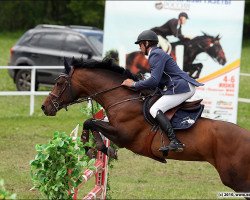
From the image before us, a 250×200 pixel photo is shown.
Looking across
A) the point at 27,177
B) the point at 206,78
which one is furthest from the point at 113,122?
the point at 206,78

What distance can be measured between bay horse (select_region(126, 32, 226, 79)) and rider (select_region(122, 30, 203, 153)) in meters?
7.80

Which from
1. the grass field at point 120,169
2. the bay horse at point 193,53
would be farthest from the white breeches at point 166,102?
the bay horse at point 193,53

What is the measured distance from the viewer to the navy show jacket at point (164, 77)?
9.79 meters

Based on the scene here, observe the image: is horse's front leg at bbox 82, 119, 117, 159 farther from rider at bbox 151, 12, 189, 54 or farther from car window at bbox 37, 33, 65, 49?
car window at bbox 37, 33, 65, 49

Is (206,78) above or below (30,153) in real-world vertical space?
above

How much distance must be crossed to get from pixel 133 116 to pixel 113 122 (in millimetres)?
262

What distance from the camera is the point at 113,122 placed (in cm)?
1001

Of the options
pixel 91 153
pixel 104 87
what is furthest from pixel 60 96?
pixel 91 153

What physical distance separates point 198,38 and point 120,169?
4993 millimetres

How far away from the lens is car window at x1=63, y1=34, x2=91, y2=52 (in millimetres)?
22236

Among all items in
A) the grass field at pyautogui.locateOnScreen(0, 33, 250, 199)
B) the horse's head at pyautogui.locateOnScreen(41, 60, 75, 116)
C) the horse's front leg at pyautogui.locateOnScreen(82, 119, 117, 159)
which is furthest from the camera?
the grass field at pyautogui.locateOnScreen(0, 33, 250, 199)

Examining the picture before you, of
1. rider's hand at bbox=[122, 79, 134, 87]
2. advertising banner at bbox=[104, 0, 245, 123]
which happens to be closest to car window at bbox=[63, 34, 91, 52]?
advertising banner at bbox=[104, 0, 245, 123]

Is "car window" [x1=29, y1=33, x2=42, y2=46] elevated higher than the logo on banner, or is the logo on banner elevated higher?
the logo on banner

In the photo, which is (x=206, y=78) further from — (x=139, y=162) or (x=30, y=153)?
(x=30, y=153)
